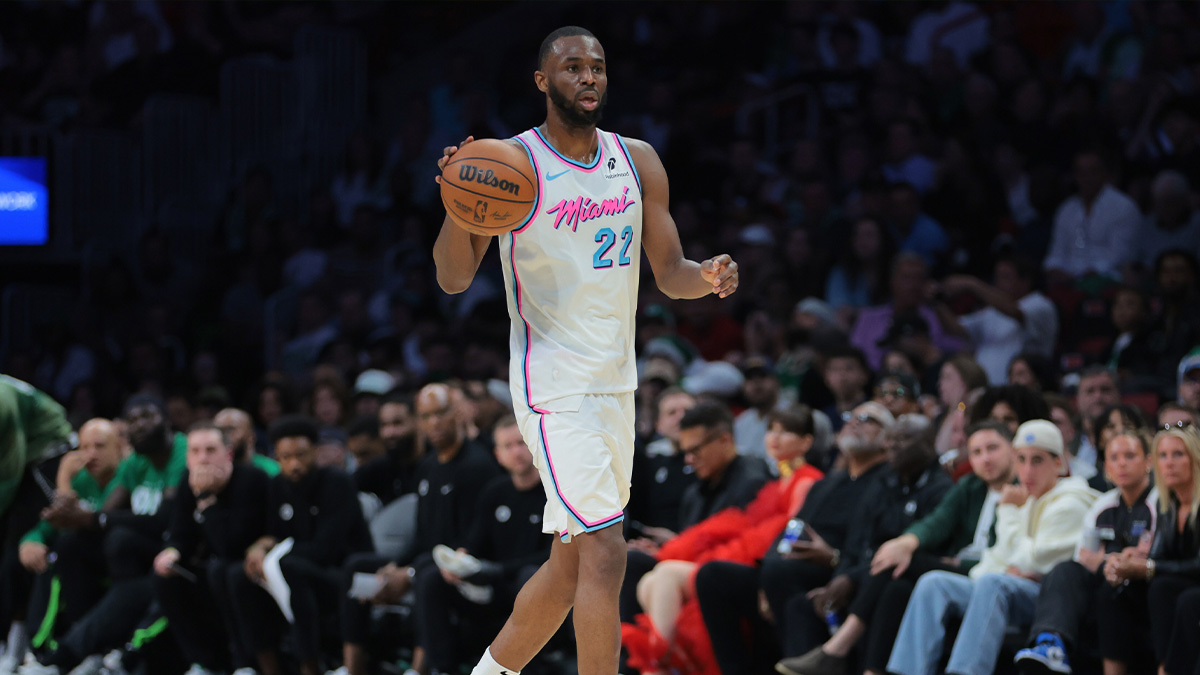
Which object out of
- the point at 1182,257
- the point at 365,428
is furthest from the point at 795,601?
the point at 1182,257

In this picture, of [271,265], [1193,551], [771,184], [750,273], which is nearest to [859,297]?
[750,273]

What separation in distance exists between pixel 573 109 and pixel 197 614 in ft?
16.5

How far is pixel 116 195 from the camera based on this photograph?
14.2m

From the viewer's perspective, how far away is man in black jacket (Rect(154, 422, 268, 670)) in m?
8.34

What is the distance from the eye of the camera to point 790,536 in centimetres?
716

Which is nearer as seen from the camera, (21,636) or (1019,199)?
(21,636)

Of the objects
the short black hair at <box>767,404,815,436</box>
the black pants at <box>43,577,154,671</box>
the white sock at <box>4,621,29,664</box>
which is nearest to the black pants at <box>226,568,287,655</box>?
the black pants at <box>43,577,154,671</box>

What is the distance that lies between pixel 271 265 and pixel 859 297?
5.76 metres

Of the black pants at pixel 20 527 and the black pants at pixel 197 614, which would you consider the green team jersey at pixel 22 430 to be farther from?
the black pants at pixel 197 614

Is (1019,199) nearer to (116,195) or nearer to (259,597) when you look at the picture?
(259,597)

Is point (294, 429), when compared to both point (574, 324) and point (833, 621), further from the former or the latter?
point (574, 324)

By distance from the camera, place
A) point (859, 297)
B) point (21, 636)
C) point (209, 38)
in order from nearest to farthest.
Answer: point (21, 636), point (859, 297), point (209, 38)

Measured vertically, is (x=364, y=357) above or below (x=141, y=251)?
below

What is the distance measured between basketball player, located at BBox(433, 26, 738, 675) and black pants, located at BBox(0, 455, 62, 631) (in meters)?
5.36
